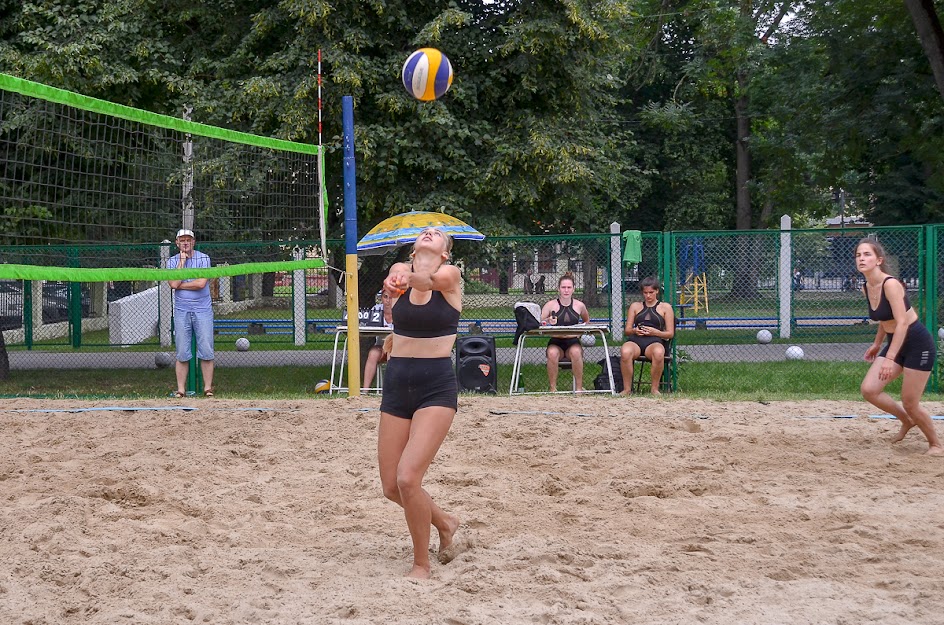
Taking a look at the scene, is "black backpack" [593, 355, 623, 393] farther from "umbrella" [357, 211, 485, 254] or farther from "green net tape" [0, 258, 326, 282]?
"green net tape" [0, 258, 326, 282]

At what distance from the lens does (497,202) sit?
36.4ft

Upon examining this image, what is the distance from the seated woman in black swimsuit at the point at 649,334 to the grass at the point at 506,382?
43 cm

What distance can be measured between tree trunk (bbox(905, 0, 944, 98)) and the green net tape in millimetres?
7802

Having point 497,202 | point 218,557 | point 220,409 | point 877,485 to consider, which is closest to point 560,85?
point 497,202

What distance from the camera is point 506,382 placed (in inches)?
437

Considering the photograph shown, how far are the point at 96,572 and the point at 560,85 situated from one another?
829 centimetres

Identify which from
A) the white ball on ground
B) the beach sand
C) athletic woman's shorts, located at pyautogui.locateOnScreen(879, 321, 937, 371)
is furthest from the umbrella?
the white ball on ground

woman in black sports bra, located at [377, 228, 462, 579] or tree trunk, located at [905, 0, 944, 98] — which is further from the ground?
tree trunk, located at [905, 0, 944, 98]

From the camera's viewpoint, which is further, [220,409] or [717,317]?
[717,317]

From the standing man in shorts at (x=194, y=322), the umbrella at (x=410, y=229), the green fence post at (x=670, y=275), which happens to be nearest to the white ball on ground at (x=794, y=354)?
the green fence post at (x=670, y=275)

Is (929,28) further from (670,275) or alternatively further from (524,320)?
(524,320)

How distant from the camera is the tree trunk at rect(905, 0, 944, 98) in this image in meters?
11.2

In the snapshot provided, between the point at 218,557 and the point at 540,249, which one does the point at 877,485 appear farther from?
the point at 540,249

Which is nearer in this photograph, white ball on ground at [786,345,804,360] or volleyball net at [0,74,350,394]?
volleyball net at [0,74,350,394]
